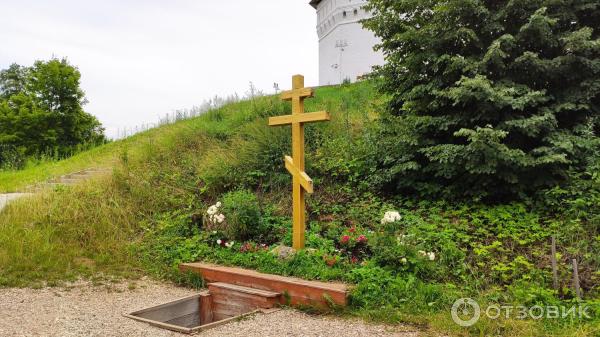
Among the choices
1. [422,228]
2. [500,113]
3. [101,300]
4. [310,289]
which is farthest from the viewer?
[500,113]

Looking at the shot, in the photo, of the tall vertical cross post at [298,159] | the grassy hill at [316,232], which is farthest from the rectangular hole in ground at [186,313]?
the tall vertical cross post at [298,159]

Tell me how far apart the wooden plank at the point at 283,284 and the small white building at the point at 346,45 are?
2361 cm

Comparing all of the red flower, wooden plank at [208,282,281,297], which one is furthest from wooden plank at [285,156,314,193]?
wooden plank at [208,282,281,297]

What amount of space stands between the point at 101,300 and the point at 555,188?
512 cm

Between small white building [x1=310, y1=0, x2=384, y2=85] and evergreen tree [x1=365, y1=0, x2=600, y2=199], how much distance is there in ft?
70.9

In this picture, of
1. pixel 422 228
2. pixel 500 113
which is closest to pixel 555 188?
pixel 500 113

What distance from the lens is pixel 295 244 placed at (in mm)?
5238

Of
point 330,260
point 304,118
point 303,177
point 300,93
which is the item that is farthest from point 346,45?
point 330,260

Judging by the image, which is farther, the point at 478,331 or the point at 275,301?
the point at 275,301

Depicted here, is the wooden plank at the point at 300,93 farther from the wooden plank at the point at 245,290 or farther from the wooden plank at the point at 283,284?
the wooden plank at the point at 245,290

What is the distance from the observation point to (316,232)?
18.4 feet

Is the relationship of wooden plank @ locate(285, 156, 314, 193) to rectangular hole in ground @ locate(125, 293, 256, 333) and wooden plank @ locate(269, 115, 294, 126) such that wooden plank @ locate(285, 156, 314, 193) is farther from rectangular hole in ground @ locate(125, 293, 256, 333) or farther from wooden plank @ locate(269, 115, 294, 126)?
rectangular hole in ground @ locate(125, 293, 256, 333)

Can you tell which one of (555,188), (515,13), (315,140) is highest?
(515,13)

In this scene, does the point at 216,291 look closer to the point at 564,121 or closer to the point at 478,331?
the point at 478,331
